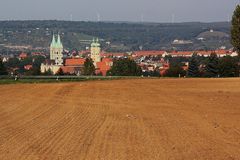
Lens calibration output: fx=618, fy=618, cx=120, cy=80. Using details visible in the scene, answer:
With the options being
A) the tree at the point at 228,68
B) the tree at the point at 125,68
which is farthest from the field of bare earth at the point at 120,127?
the tree at the point at 125,68

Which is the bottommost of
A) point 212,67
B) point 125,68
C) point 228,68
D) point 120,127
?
point 120,127

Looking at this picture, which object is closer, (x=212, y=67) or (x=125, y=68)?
(x=212, y=67)

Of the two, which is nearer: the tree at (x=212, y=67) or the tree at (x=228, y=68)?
the tree at (x=228, y=68)

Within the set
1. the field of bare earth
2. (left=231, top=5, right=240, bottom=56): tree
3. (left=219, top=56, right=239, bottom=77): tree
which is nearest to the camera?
the field of bare earth

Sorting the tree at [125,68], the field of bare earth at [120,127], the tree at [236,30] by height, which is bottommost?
the field of bare earth at [120,127]

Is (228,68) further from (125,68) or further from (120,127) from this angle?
(120,127)

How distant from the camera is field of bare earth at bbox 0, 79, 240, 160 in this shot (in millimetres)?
16062

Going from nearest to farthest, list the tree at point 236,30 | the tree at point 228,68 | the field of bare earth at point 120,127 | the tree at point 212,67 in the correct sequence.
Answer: the field of bare earth at point 120,127 → the tree at point 236,30 → the tree at point 228,68 → the tree at point 212,67

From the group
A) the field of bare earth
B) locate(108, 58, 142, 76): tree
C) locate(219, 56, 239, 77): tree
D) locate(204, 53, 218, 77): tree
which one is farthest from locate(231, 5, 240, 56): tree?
the field of bare earth

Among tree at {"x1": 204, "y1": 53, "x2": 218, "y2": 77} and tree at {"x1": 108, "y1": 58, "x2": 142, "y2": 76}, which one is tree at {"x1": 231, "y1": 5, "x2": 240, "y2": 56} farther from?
tree at {"x1": 108, "y1": 58, "x2": 142, "y2": 76}

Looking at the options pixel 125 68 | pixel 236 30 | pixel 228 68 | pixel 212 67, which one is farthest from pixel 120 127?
pixel 125 68

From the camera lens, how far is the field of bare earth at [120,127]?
16.1 meters

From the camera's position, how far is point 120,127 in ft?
69.4

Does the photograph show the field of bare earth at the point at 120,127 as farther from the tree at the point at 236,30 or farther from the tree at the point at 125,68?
the tree at the point at 125,68
